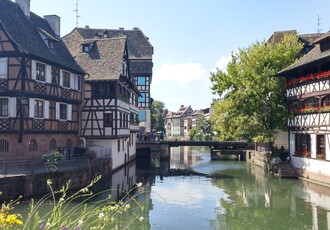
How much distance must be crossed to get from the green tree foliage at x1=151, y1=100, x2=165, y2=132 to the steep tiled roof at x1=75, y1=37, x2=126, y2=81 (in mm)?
56898

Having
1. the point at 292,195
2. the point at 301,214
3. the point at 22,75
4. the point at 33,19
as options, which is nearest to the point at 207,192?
the point at 292,195

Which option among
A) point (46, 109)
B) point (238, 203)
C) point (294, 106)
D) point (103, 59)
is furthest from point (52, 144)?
point (294, 106)

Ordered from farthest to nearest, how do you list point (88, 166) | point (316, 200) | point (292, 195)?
point (88, 166), point (292, 195), point (316, 200)

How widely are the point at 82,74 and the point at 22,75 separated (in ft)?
25.4

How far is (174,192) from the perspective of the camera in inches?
941

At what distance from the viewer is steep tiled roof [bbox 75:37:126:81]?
3229 cm

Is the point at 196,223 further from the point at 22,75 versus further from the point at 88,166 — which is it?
the point at 22,75

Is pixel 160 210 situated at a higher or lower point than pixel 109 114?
lower

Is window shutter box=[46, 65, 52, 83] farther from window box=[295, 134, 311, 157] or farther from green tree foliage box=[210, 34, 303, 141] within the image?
window box=[295, 134, 311, 157]

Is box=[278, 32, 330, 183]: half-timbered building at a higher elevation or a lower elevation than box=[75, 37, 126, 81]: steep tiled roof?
lower

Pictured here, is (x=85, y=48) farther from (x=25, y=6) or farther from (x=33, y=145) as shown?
(x=33, y=145)

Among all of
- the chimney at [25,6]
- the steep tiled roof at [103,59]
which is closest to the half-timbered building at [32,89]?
the chimney at [25,6]

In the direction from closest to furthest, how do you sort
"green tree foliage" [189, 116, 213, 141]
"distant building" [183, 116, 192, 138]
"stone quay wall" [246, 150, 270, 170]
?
1. "stone quay wall" [246, 150, 270, 170]
2. "green tree foliage" [189, 116, 213, 141]
3. "distant building" [183, 116, 192, 138]

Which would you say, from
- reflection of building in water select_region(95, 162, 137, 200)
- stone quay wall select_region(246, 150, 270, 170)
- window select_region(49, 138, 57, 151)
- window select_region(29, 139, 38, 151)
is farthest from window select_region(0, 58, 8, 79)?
stone quay wall select_region(246, 150, 270, 170)
